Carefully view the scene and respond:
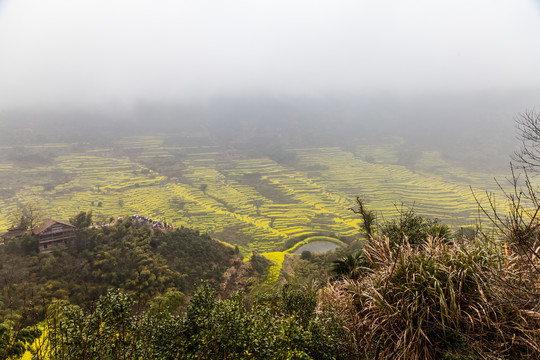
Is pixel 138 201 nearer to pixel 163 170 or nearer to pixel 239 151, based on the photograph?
pixel 163 170

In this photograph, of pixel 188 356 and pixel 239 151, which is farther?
pixel 239 151

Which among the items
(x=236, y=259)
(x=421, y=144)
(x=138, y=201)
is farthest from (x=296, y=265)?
(x=421, y=144)

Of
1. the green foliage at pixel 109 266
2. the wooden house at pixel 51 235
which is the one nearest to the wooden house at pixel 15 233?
the wooden house at pixel 51 235

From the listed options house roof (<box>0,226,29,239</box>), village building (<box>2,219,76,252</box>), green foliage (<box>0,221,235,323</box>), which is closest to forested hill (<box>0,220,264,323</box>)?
green foliage (<box>0,221,235,323</box>)

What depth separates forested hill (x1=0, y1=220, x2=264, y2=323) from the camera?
2180 centimetres

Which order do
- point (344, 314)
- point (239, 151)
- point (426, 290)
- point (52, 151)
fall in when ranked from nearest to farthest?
point (426, 290), point (344, 314), point (52, 151), point (239, 151)

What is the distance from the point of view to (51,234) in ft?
89.6

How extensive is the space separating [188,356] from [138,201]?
290 ft

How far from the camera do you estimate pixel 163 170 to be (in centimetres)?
13725

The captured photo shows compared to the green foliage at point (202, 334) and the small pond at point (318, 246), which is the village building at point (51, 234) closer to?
the green foliage at point (202, 334)

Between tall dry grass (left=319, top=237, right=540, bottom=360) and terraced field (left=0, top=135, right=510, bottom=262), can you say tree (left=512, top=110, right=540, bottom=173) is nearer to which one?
tall dry grass (left=319, top=237, right=540, bottom=360)

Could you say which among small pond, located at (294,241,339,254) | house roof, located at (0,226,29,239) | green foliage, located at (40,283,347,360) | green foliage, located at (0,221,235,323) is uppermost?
green foliage, located at (40,283,347,360)

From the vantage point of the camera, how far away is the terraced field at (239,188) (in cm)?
7469

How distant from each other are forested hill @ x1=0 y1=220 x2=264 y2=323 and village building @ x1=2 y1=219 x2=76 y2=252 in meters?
0.74
